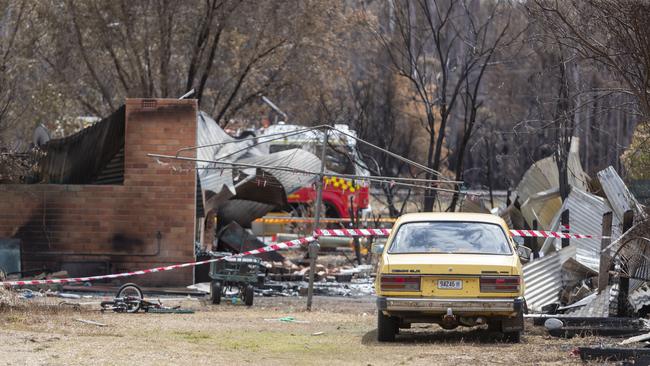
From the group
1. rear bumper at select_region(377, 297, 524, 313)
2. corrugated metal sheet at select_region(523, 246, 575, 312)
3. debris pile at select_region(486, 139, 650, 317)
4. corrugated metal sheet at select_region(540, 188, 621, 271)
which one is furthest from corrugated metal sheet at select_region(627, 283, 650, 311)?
corrugated metal sheet at select_region(540, 188, 621, 271)

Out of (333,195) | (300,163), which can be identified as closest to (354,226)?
(300,163)

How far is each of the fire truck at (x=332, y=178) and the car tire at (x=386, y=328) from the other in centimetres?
1491

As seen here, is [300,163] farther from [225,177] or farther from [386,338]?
[386,338]

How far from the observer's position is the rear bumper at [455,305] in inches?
475

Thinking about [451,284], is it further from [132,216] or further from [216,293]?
[132,216]

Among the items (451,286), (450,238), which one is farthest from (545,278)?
(451,286)

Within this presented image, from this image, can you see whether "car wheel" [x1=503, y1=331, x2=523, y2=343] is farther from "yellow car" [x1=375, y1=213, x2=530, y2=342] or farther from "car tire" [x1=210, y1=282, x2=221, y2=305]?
"car tire" [x1=210, y1=282, x2=221, y2=305]

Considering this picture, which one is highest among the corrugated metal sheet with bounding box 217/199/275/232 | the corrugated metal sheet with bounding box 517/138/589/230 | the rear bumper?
the corrugated metal sheet with bounding box 517/138/589/230

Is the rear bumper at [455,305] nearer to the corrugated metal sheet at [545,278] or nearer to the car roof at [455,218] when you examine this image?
the car roof at [455,218]

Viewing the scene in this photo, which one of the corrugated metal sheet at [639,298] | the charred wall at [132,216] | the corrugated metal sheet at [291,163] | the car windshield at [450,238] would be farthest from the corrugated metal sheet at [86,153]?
the corrugated metal sheet at [639,298]

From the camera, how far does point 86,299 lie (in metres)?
17.1

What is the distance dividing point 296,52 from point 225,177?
18.2 feet

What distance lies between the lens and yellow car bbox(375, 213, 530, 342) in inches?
476

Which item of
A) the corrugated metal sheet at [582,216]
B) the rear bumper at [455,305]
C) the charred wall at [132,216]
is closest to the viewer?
the rear bumper at [455,305]
